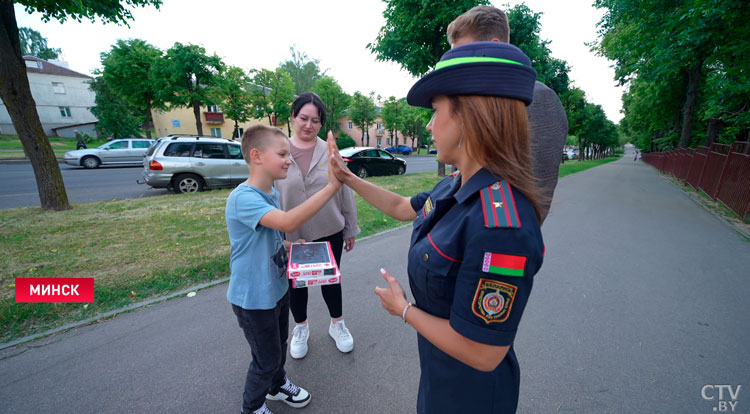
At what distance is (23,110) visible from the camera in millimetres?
6191

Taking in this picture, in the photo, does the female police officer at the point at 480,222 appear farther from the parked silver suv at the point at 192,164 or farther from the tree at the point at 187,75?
the tree at the point at 187,75

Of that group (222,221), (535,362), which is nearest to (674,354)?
(535,362)

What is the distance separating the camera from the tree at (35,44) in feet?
163

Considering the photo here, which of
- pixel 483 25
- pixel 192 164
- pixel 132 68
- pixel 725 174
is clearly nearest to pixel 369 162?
pixel 192 164

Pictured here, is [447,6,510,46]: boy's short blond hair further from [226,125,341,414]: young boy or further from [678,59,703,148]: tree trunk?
[678,59,703,148]: tree trunk

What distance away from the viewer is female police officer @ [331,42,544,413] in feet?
2.78

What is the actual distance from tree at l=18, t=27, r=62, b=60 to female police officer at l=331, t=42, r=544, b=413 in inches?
3167

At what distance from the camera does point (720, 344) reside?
9.07ft

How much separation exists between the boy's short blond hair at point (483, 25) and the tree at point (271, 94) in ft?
100

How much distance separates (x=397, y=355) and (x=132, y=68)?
28401mm

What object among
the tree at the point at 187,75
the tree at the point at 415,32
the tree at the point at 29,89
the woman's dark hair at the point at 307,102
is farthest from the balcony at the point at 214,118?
the woman's dark hair at the point at 307,102

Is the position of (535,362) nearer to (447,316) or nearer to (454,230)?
(447,316)
